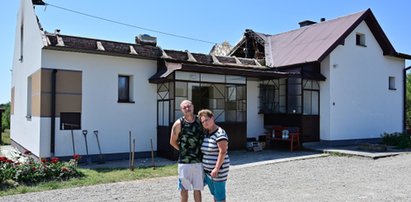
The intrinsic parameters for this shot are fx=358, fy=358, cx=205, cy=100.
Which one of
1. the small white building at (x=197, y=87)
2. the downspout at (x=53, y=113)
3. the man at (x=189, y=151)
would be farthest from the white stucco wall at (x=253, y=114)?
the man at (x=189, y=151)

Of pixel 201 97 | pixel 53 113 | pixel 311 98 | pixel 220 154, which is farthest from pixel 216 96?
pixel 220 154

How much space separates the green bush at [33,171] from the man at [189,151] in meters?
4.38

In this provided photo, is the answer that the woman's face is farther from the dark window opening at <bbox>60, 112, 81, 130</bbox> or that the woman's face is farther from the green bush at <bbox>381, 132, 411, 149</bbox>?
the green bush at <bbox>381, 132, 411, 149</bbox>

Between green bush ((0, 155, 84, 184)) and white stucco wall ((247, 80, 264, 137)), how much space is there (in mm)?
7765

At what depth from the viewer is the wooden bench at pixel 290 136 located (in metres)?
13.4

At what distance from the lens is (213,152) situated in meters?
4.50

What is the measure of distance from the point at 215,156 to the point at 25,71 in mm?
11556

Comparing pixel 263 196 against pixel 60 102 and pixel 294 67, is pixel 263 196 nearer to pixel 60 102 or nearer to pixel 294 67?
pixel 60 102

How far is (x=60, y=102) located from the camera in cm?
1072

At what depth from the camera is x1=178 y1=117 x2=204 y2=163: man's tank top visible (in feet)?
15.4

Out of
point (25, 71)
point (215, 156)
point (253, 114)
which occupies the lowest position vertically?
Result: point (215, 156)

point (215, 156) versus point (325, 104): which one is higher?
point (325, 104)

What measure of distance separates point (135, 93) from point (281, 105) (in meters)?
6.08

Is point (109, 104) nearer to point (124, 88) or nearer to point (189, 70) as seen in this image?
point (124, 88)
